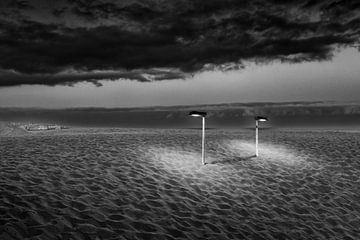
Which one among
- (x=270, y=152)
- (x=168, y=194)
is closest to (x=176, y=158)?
(x=168, y=194)

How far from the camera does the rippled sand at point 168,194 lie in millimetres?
12742

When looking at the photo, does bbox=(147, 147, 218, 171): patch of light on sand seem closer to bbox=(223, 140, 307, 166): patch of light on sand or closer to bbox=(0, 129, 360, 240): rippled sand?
bbox=(0, 129, 360, 240): rippled sand

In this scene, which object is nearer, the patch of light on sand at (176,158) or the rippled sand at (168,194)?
the rippled sand at (168,194)

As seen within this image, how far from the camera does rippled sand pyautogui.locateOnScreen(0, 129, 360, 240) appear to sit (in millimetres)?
12742

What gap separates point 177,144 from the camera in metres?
32.1

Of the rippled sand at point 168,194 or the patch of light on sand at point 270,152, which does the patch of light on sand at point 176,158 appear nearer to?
the rippled sand at point 168,194

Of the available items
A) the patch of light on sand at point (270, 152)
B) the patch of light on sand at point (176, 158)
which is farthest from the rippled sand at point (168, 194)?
the patch of light on sand at point (270, 152)

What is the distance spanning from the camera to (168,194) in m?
17.3

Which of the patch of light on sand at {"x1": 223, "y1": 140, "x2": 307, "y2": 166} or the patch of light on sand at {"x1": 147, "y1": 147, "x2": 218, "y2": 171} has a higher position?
the patch of light on sand at {"x1": 147, "y1": 147, "x2": 218, "y2": 171}

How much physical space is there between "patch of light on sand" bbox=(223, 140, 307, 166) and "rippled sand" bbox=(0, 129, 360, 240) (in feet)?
0.77

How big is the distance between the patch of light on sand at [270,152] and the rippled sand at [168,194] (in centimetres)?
23

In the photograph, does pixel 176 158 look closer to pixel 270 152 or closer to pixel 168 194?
pixel 168 194

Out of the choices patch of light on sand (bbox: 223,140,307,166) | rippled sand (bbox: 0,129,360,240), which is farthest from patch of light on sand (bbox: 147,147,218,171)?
patch of light on sand (bbox: 223,140,307,166)

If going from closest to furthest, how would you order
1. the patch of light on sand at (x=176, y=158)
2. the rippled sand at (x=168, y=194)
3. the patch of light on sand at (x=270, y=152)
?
the rippled sand at (x=168, y=194) → the patch of light on sand at (x=176, y=158) → the patch of light on sand at (x=270, y=152)
